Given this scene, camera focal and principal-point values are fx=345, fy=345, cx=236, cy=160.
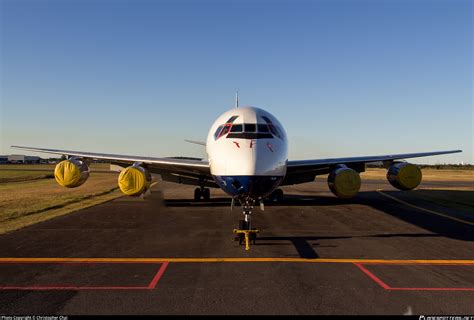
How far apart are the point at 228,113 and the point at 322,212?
891cm

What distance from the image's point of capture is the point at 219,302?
21.2ft

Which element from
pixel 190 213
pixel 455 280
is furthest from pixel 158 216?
pixel 455 280

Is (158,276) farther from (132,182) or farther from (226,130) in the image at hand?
(132,182)

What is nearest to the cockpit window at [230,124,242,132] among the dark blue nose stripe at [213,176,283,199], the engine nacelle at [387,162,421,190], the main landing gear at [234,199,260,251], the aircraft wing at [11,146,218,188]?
the dark blue nose stripe at [213,176,283,199]

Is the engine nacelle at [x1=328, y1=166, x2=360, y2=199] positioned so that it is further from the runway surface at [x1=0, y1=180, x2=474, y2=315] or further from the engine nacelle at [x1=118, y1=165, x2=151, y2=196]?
the engine nacelle at [x1=118, y1=165, x2=151, y2=196]

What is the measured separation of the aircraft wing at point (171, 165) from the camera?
1669cm

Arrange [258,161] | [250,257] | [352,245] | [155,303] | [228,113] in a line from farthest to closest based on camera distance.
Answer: [228,113], [352,245], [258,161], [250,257], [155,303]

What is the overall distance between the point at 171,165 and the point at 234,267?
9.46 meters

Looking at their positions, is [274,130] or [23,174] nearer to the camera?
[274,130]

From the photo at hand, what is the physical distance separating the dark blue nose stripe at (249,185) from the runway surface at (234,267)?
5.74 ft

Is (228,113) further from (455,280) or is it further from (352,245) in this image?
(455,280)

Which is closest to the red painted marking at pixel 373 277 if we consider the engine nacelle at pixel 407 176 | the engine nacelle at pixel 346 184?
the engine nacelle at pixel 346 184

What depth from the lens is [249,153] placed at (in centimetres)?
1068

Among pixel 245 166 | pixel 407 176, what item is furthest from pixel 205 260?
pixel 407 176
